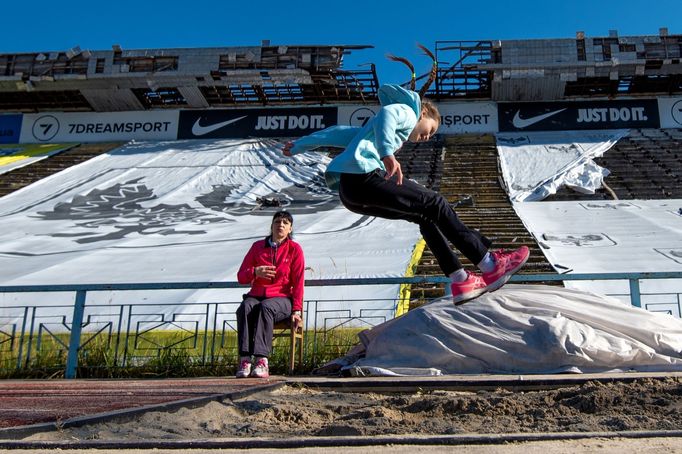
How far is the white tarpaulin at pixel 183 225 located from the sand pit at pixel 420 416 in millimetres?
2386

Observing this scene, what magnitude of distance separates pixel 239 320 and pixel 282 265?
1.53 feet

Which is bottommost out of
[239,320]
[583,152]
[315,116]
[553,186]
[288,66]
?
[239,320]

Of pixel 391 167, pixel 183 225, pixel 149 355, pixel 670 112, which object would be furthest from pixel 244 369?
pixel 670 112

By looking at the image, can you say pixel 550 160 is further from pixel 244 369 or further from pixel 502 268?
pixel 244 369

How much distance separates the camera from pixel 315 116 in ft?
59.0

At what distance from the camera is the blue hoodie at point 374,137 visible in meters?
2.58

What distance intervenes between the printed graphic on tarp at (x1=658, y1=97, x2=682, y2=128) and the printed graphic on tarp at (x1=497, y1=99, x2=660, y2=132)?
15 cm

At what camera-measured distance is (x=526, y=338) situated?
121 inches

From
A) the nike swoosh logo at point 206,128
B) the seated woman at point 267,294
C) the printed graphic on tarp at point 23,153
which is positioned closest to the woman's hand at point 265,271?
the seated woman at point 267,294

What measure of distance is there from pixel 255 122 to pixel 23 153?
6.77 metres

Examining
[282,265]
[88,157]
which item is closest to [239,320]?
[282,265]

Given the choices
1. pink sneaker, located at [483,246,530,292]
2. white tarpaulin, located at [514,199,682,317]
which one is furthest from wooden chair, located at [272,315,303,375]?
white tarpaulin, located at [514,199,682,317]

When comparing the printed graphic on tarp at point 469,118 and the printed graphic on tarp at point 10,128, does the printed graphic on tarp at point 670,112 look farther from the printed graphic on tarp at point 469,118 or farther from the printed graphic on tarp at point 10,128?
the printed graphic on tarp at point 10,128

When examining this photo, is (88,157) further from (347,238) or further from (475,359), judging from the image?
(475,359)
